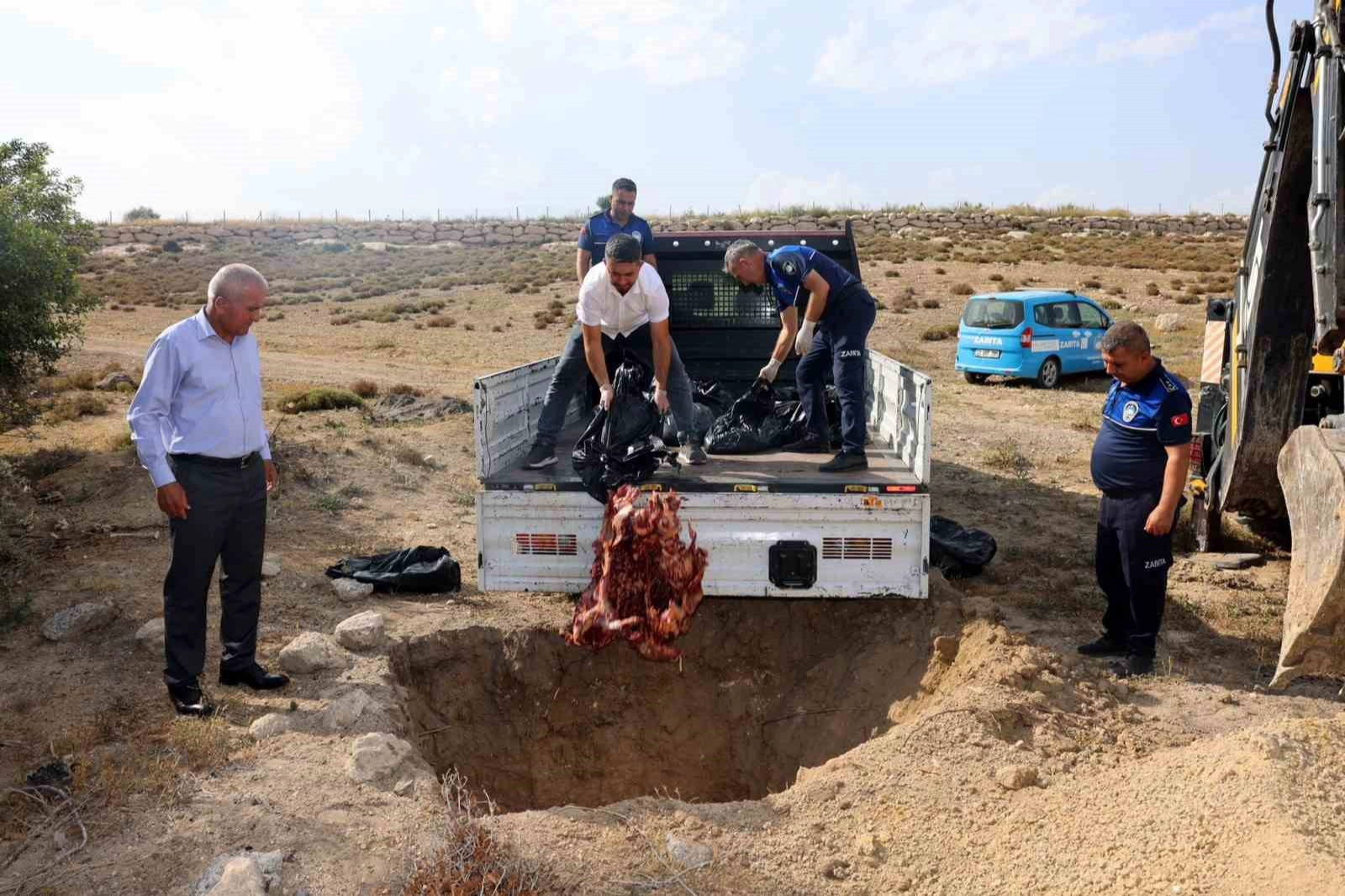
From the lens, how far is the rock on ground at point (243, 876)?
139 inches

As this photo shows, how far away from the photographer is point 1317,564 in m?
3.52

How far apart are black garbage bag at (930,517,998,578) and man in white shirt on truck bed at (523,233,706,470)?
1997mm

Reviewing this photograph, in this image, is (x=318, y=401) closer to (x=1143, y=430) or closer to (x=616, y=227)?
(x=616, y=227)

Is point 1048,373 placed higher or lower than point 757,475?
lower

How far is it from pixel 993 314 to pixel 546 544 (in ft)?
45.4

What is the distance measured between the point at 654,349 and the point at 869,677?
2106 millimetres

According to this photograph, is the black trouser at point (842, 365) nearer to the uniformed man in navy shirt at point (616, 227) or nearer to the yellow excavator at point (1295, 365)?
the uniformed man in navy shirt at point (616, 227)

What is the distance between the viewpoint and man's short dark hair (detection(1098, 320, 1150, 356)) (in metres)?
5.23

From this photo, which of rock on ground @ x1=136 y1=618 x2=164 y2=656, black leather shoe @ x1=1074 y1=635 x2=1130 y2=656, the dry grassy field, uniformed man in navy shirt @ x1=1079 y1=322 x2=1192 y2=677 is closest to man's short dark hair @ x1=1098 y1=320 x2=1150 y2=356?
uniformed man in navy shirt @ x1=1079 y1=322 x2=1192 y2=677

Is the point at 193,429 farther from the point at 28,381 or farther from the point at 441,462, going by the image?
the point at 28,381

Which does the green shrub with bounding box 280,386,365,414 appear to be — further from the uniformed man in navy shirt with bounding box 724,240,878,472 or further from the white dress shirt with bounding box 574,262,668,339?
the uniformed man in navy shirt with bounding box 724,240,878,472

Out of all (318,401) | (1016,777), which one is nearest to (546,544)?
(1016,777)

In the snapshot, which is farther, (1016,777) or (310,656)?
(310,656)

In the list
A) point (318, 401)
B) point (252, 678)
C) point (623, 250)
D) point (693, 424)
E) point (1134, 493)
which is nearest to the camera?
point (252, 678)
